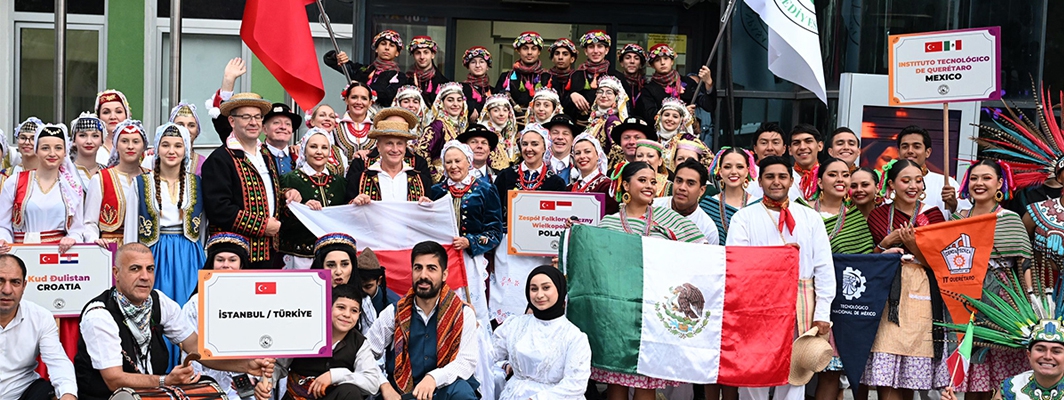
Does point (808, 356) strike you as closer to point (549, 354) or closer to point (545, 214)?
point (549, 354)

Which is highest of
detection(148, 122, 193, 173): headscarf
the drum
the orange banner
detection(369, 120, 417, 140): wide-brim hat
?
detection(369, 120, 417, 140): wide-brim hat

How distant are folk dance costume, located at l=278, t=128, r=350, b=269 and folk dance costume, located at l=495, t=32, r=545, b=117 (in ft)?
9.36

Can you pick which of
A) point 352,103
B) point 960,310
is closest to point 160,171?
point 352,103

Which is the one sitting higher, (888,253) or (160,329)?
(888,253)

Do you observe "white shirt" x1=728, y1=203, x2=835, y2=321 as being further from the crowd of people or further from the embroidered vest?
the embroidered vest

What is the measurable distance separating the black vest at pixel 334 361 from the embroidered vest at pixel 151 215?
58.6 inches

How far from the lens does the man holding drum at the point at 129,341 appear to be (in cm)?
597

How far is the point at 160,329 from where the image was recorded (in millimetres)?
6277

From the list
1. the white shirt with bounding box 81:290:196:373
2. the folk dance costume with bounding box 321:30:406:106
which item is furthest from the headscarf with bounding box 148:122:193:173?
the folk dance costume with bounding box 321:30:406:106

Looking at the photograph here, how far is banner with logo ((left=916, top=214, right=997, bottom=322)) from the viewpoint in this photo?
22.9 ft

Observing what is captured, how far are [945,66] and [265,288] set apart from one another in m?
4.65

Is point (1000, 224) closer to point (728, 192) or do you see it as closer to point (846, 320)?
point (846, 320)

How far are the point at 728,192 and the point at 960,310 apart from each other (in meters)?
1.53

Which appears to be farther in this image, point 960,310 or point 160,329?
point 960,310
